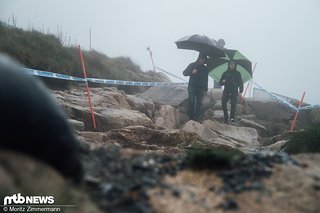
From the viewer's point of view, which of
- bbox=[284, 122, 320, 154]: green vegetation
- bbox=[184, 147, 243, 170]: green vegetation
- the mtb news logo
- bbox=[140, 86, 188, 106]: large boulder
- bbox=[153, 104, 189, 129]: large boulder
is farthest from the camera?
bbox=[140, 86, 188, 106]: large boulder

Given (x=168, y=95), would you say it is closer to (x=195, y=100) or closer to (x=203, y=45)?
(x=195, y=100)

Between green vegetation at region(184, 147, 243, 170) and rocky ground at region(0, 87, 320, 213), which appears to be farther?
green vegetation at region(184, 147, 243, 170)

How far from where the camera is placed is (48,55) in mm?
14102

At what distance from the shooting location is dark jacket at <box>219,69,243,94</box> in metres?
12.7

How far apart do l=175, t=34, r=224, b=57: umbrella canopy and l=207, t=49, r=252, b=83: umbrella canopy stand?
1.16 ft

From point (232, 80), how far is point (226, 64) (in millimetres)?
1174

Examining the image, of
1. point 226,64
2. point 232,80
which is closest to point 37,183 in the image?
point 232,80

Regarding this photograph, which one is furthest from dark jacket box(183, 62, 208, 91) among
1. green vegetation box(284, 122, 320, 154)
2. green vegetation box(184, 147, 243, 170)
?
green vegetation box(184, 147, 243, 170)

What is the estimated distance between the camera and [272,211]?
2.82m

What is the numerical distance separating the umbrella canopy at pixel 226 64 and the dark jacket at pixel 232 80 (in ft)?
2.79

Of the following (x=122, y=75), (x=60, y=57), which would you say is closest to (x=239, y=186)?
(x=60, y=57)

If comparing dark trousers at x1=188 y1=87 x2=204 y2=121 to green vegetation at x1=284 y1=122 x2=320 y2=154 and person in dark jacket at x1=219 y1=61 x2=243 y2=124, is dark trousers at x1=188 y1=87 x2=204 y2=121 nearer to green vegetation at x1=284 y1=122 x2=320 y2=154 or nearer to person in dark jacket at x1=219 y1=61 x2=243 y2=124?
person in dark jacket at x1=219 y1=61 x2=243 y2=124

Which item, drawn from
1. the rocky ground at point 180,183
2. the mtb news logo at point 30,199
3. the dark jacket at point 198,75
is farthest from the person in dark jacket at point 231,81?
the mtb news logo at point 30,199

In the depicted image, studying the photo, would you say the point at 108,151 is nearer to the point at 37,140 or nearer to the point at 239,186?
the point at 37,140
